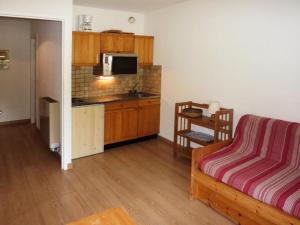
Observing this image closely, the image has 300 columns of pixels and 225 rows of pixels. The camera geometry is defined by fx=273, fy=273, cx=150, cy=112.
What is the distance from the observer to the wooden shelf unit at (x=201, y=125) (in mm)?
3695

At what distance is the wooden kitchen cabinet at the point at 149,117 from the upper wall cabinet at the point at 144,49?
786 millimetres

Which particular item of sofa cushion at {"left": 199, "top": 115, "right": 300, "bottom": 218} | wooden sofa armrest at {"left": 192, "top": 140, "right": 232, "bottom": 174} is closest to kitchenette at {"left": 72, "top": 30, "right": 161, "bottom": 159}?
wooden sofa armrest at {"left": 192, "top": 140, "right": 232, "bottom": 174}

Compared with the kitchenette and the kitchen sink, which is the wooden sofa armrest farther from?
the kitchen sink

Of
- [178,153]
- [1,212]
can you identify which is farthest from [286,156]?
[1,212]

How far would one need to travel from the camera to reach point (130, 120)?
4.88 meters

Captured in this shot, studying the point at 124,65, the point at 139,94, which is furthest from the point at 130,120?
the point at 124,65

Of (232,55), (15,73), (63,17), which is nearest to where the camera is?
(63,17)

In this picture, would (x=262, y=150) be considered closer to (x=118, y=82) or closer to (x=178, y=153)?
(x=178, y=153)

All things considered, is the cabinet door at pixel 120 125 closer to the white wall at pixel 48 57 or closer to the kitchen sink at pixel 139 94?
the kitchen sink at pixel 139 94

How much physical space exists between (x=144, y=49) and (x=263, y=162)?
3.12 m

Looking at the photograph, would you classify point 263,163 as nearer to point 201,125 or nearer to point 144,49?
point 201,125

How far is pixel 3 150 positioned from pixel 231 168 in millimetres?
3751

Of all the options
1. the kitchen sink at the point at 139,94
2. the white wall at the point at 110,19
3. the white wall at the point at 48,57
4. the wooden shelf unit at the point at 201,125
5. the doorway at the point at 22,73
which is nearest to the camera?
the wooden shelf unit at the point at 201,125

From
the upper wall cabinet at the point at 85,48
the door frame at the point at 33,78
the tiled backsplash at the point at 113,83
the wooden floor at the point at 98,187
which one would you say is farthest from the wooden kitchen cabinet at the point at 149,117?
the door frame at the point at 33,78
